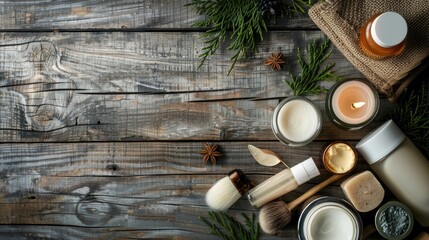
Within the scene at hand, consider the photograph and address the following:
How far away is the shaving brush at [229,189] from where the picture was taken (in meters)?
1.22

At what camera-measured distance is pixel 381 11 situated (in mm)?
1172

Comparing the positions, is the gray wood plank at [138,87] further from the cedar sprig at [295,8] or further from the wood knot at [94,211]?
the wood knot at [94,211]

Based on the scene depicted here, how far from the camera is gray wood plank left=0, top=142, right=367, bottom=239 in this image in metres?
1.26

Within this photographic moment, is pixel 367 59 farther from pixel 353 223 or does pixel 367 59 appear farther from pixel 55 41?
pixel 55 41

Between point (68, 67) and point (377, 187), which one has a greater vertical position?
point (68, 67)

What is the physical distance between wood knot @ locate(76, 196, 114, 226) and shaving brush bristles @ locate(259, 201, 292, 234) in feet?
1.15

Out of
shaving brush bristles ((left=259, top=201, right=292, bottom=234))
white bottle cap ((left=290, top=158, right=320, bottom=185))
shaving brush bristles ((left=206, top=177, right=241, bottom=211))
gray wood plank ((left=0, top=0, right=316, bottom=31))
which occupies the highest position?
gray wood plank ((left=0, top=0, right=316, bottom=31))

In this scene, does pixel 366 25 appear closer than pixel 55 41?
Yes

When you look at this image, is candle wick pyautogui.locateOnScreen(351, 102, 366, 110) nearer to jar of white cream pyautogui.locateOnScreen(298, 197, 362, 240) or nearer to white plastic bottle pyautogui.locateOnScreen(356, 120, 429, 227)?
white plastic bottle pyautogui.locateOnScreen(356, 120, 429, 227)

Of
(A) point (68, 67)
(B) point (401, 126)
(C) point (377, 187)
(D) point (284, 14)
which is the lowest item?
(C) point (377, 187)

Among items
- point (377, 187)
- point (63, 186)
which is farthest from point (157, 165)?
point (377, 187)

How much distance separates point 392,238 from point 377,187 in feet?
0.37

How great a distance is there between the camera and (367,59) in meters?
1.18

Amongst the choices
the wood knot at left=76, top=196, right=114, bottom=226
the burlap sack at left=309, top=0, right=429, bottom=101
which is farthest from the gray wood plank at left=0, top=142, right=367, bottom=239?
the burlap sack at left=309, top=0, right=429, bottom=101
